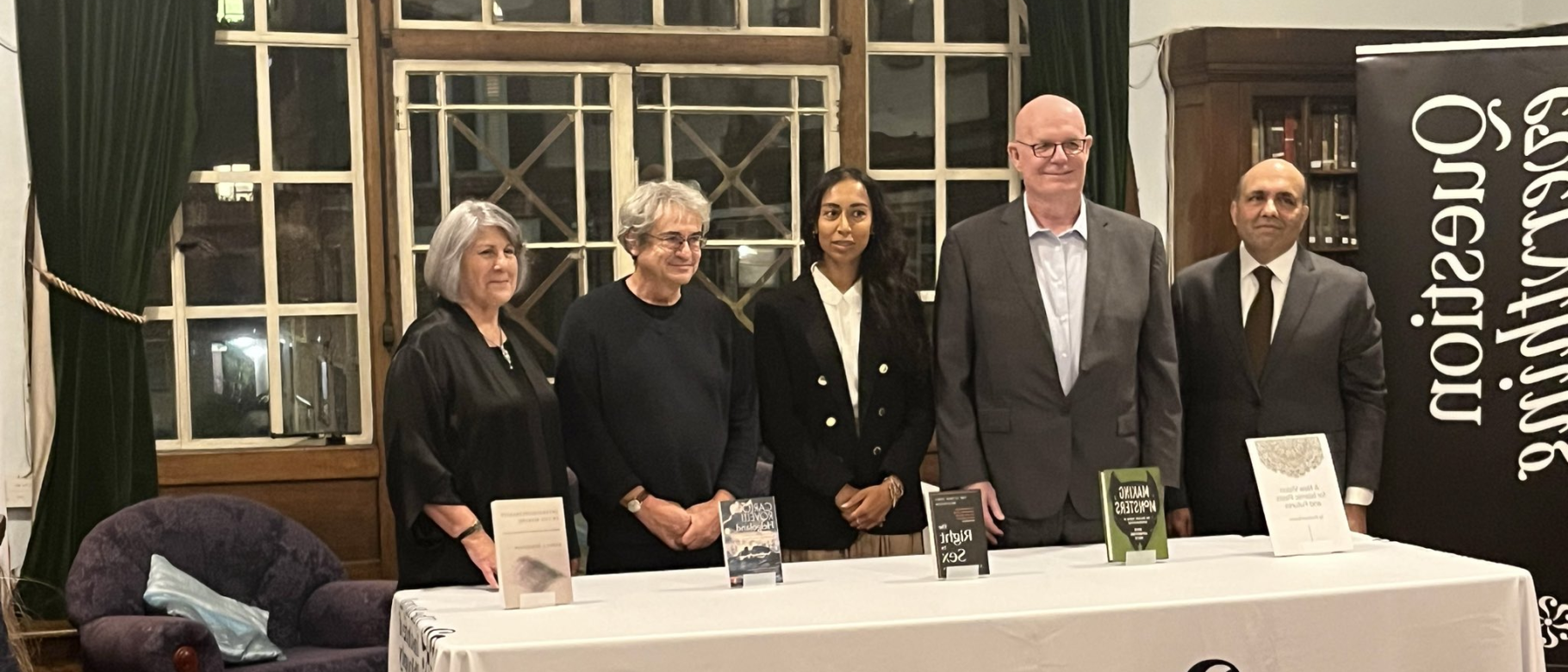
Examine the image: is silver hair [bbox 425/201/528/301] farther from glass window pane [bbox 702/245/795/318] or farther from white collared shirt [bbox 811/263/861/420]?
glass window pane [bbox 702/245/795/318]

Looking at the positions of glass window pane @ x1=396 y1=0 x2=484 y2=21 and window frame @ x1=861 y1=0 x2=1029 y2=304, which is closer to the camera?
glass window pane @ x1=396 y1=0 x2=484 y2=21

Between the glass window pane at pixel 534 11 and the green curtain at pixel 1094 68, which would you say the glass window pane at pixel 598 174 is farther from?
the green curtain at pixel 1094 68

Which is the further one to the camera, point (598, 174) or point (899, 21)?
point (899, 21)

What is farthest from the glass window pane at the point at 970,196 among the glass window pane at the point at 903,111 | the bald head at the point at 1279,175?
the bald head at the point at 1279,175

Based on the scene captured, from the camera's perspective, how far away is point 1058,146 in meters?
3.25

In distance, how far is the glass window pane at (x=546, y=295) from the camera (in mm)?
5316

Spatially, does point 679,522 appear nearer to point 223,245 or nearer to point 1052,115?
point 1052,115

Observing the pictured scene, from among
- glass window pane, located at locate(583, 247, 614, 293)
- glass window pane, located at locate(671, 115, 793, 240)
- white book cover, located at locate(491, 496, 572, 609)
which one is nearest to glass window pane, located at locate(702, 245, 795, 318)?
glass window pane, located at locate(671, 115, 793, 240)

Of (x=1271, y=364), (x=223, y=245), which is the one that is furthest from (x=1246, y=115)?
(x=223, y=245)

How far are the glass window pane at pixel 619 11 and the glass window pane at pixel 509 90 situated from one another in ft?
0.78

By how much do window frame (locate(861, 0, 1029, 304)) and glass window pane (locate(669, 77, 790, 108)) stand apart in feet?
1.18

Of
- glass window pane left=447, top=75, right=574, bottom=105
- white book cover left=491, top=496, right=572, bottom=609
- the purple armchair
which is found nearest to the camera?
white book cover left=491, top=496, right=572, bottom=609

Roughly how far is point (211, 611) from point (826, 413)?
6.43ft

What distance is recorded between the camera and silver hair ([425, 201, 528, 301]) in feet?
10.1
